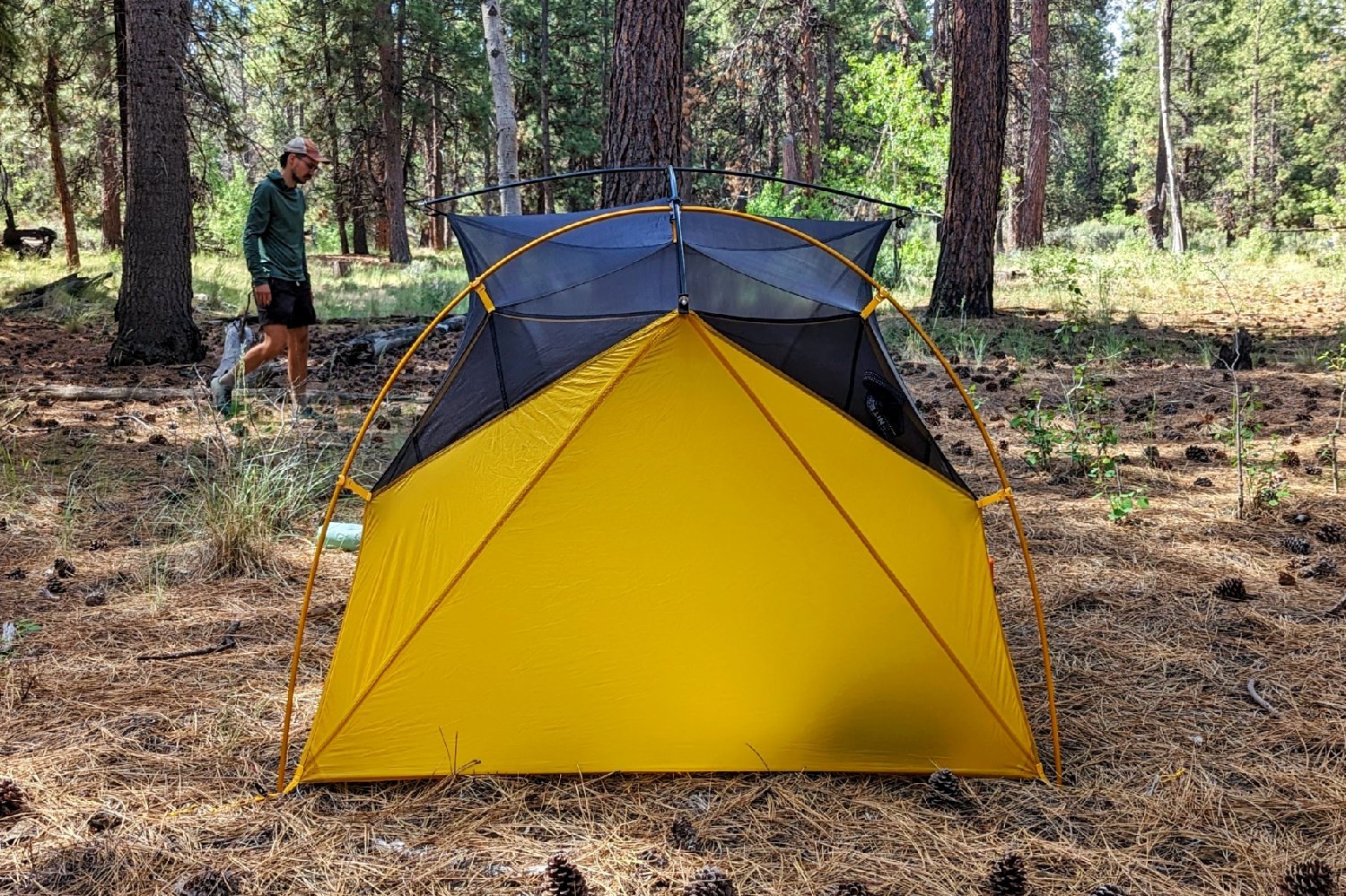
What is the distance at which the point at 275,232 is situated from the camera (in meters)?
5.84

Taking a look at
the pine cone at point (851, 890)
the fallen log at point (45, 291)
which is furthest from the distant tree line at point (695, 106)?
the pine cone at point (851, 890)

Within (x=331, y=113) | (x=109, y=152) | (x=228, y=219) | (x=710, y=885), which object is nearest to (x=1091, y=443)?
(x=710, y=885)

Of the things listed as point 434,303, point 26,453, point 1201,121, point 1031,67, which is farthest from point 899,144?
point 1201,121

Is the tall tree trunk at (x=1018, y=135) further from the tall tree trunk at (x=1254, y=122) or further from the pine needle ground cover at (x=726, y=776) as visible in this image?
the pine needle ground cover at (x=726, y=776)

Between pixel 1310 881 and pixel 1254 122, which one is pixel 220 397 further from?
pixel 1254 122

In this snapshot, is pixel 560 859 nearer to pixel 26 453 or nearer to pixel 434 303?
pixel 26 453

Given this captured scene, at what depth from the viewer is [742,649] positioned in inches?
101

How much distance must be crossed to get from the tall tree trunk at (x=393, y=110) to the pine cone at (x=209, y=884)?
19.0m

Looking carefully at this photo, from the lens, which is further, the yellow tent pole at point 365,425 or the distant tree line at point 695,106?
the distant tree line at point 695,106

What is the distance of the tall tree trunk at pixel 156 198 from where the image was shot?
7.22 metres

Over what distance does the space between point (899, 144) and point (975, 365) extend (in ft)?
25.5

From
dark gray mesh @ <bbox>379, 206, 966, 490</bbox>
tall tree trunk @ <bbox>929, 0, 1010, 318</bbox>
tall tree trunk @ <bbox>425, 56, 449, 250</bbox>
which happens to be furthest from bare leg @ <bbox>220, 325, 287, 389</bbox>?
tall tree trunk @ <bbox>425, 56, 449, 250</bbox>

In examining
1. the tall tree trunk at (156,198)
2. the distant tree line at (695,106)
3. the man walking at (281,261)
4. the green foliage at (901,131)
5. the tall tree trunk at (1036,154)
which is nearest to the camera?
the man walking at (281,261)

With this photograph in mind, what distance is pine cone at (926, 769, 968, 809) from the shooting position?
241 cm
